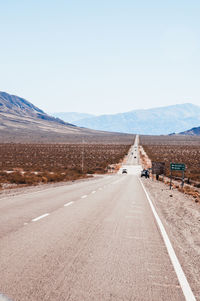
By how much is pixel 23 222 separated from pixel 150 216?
4483 mm

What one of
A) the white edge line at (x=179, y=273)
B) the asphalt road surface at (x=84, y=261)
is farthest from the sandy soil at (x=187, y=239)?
the asphalt road surface at (x=84, y=261)

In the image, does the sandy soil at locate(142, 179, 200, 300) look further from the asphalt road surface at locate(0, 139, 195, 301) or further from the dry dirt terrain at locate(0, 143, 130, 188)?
the dry dirt terrain at locate(0, 143, 130, 188)

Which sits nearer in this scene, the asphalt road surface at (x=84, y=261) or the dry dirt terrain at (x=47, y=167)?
the asphalt road surface at (x=84, y=261)

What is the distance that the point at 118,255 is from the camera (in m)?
6.80

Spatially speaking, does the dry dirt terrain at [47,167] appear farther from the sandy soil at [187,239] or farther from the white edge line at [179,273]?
the white edge line at [179,273]

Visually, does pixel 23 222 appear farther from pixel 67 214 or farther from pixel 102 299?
pixel 102 299

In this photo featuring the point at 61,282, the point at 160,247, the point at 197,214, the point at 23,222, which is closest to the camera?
the point at 61,282

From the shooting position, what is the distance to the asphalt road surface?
482cm

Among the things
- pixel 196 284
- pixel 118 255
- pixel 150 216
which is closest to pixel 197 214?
pixel 150 216

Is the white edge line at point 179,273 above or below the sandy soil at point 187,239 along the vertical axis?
above

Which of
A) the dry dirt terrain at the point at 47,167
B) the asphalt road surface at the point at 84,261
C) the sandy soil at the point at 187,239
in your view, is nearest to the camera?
the asphalt road surface at the point at 84,261

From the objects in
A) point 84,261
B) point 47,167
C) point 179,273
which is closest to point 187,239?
point 179,273

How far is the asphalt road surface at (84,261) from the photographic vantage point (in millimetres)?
4824

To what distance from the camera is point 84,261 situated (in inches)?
247
